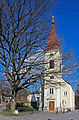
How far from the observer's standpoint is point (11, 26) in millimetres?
13383

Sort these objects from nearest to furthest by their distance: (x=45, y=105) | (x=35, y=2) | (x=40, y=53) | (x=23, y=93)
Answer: (x=35, y=2), (x=40, y=53), (x=45, y=105), (x=23, y=93)

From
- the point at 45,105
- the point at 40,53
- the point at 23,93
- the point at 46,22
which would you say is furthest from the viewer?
the point at 23,93

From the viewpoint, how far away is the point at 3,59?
1457cm

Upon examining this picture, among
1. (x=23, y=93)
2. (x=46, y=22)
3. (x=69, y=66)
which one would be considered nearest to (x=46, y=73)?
(x=69, y=66)

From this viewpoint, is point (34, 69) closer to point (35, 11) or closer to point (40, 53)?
point (40, 53)

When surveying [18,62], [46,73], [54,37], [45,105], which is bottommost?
[45,105]

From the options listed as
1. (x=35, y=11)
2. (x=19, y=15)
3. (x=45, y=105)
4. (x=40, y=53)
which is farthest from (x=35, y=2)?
(x=45, y=105)

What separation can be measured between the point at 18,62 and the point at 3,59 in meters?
1.53

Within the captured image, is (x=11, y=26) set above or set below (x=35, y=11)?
below

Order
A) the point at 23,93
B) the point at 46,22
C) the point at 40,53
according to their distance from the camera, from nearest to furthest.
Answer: the point at 46,22, the point at 40,53, the point at 23,93

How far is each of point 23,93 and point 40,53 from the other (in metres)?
34.5

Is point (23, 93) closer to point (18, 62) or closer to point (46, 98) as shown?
point (46, 98)

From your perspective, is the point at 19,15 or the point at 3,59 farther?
the point at 3,59

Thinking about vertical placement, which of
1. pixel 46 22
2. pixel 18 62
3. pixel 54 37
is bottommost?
pixel 18 62
